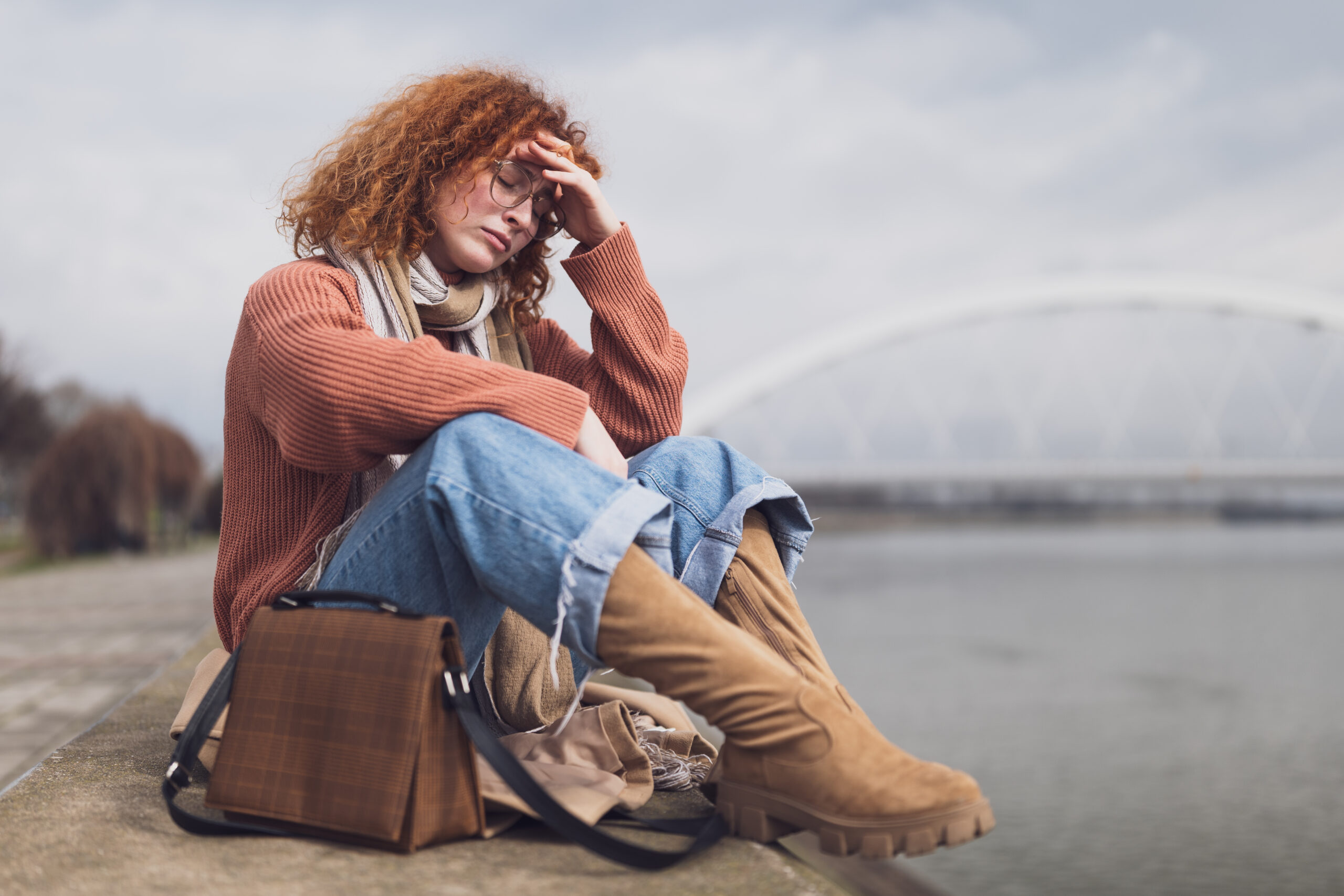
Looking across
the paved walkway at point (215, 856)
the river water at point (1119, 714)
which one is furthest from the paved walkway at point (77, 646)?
the river water at point (1119, 714)

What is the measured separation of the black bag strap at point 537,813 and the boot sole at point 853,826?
4 cm

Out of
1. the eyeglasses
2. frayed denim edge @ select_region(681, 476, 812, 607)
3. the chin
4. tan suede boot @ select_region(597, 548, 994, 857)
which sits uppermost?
the eyeglasses

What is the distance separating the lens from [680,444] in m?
1.43

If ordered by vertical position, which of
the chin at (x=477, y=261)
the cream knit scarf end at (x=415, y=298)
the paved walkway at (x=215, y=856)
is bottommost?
the paved walkway at (x=215, y=856)

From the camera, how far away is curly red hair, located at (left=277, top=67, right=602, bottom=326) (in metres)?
1.51

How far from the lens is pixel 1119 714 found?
1100cm

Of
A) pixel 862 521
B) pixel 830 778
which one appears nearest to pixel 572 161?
pixel 830 778

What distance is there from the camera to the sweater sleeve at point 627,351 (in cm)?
169

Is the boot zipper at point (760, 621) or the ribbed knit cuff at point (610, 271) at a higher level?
the ribbed knit cuff at point (610, 271)

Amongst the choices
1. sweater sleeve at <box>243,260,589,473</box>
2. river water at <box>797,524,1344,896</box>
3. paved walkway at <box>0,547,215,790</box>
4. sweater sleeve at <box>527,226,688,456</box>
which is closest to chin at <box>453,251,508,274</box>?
sweater sleeve at <box>527,226,688,456</box>

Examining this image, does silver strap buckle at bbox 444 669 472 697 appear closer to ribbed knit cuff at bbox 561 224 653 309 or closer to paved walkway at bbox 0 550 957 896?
paved walkway at bbox 0 550 957 896

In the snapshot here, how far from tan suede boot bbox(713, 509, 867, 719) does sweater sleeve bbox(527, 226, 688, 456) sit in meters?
0.41

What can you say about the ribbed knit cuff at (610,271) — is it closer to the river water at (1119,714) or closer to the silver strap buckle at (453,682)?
the silver strap buckle at (453,682)

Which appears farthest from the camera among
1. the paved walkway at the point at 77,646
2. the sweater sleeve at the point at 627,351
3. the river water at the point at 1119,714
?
the river water at the point at 1119,714
